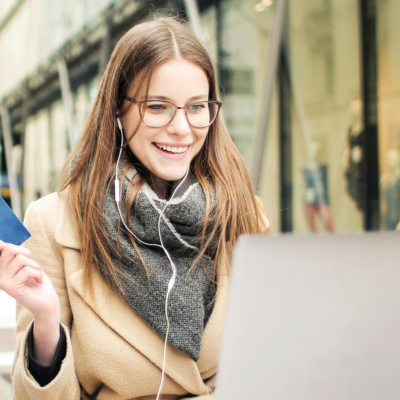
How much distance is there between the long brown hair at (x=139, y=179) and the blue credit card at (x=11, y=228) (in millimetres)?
330

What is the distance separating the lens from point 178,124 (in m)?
1.12

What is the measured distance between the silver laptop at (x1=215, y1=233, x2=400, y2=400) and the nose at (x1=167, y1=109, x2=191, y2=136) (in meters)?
0.72

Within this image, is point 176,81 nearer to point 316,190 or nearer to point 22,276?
point 22,276

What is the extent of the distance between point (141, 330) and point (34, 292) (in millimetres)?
340

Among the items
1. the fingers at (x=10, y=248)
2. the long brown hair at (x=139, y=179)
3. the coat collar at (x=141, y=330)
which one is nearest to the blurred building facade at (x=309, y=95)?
the long brown hair at (x=139, y=179)

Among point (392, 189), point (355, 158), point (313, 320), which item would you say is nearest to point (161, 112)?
point (313, 320)

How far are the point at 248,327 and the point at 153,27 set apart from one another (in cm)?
97

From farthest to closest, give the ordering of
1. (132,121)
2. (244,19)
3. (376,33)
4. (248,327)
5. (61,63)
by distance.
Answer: (61,63)
(244,19)
(376,33)
(132,121)
(248,327)

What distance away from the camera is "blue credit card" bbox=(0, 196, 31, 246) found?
759 mm

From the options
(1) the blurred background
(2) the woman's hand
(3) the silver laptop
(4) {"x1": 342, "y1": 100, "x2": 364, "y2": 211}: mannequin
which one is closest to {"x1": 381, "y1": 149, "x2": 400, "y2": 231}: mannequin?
(1) the blurred background

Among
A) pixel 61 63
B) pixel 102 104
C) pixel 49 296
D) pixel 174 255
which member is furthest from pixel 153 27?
pixel 61 63

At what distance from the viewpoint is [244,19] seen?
16.7 ft

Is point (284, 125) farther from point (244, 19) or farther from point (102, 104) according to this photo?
point (102, 104)

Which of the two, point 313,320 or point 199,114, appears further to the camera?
point 199,114
